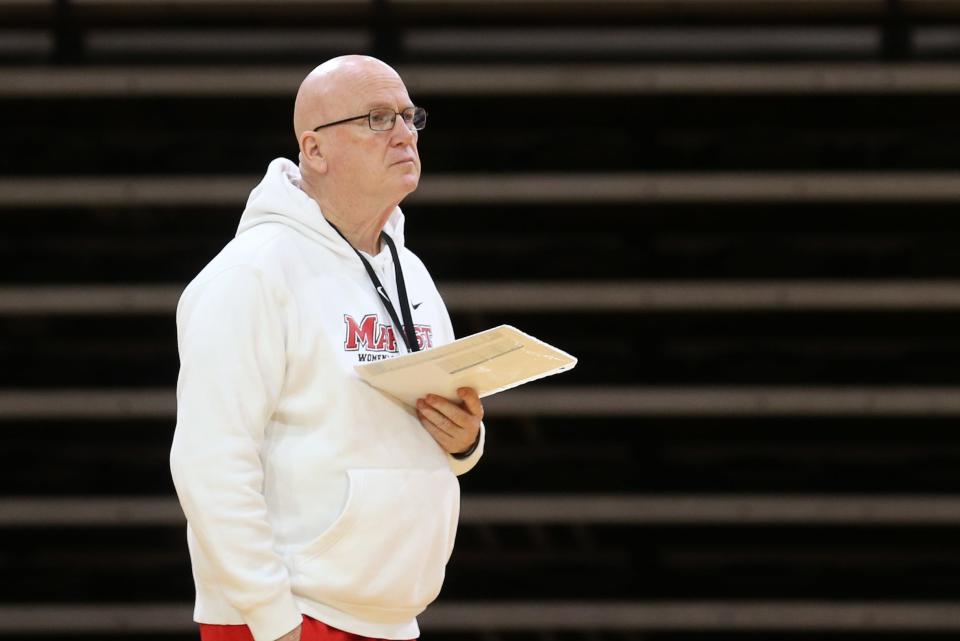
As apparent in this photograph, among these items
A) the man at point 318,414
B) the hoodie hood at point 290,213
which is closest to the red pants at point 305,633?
the man at point 318,414

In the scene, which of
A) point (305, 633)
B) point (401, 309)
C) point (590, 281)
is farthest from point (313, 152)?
point (590, 281)

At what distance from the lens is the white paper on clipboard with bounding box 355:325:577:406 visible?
181cm

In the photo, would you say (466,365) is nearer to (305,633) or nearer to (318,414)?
(318,414)

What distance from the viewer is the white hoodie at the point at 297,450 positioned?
174 cm

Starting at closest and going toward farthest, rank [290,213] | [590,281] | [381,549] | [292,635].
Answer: [292,635] → [381,549] → [290,213] → [590,281]

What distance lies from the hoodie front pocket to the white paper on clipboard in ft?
0.42

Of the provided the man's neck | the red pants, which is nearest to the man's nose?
the man's neck

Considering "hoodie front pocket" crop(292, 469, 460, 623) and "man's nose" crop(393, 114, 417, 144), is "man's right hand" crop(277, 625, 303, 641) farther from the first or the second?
"man's nose" crop(393, 114, 417, 144)

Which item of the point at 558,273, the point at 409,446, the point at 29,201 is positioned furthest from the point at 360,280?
the point at 29,201

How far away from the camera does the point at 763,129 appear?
457 cm

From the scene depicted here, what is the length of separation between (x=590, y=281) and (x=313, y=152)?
2.59 meters

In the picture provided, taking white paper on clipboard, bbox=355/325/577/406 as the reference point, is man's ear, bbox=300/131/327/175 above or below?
above

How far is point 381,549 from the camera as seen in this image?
1849mm

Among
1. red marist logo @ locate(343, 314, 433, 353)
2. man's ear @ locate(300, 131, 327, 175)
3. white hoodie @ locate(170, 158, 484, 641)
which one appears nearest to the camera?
white hoodie @ locate(170, 158, 484, 641)
